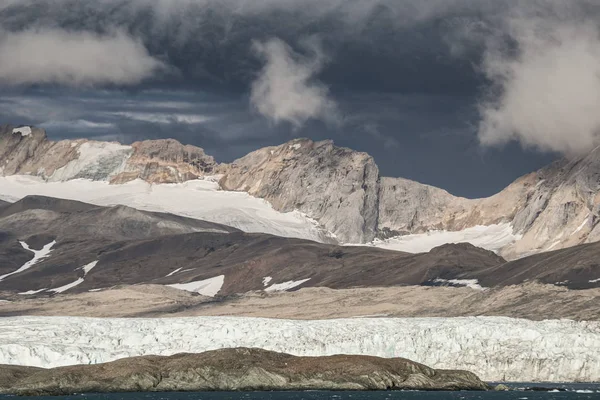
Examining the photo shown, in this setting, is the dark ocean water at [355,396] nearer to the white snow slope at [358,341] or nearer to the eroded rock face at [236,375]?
the eroded rock face at [236,375]

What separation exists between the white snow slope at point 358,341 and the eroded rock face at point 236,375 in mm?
7360

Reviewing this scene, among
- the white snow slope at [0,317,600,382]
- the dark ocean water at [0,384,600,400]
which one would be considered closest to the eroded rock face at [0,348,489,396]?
the dark ocean water at [0,384,600,400]

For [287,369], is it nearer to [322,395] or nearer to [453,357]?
[322,395]

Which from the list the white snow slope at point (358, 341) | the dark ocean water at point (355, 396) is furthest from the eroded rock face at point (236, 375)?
the white snow slope at point (358, 341)

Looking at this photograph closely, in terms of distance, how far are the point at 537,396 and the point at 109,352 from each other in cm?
4642

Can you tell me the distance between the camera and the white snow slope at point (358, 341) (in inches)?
4978

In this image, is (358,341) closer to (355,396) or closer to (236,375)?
(236,375)

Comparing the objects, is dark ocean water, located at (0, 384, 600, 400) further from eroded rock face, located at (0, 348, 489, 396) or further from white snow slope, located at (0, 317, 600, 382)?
white snow slope, located at (0, 317, 600, 382)

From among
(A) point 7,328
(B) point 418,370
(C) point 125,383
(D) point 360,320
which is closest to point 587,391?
(B) point 418,370

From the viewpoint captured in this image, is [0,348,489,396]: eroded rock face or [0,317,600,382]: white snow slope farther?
[0,317,600,382]: white snow slope

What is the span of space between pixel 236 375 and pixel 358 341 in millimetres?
20788

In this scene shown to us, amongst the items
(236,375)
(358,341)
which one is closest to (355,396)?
(236,375)

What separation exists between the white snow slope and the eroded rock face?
7.36 meters

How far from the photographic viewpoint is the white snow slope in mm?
126438
